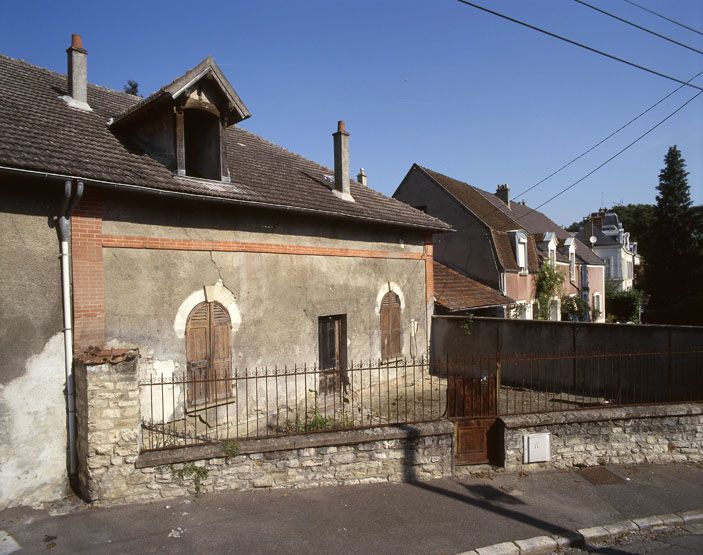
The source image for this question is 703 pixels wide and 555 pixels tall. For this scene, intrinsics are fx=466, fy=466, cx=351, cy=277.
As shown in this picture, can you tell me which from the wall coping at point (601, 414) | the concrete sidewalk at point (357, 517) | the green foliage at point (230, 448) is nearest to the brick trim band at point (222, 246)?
the green foliage at point (230, 448)

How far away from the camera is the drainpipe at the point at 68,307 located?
6.82 m

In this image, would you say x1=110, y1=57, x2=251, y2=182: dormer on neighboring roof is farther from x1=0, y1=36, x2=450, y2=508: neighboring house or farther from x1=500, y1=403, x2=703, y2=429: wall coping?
x1=500, y1=403, x2=703, y2=429: wall coping

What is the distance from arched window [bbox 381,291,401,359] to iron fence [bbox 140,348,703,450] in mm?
698

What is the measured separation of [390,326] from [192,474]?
24.7ft

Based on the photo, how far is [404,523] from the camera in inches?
248

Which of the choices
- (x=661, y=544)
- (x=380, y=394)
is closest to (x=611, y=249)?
(x=380, y=394)

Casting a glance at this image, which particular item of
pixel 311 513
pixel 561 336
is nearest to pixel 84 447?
pixel 311 513

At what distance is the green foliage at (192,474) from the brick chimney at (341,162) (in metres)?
7.88

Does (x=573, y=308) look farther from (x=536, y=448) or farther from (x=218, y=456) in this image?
(x=218, y=456)

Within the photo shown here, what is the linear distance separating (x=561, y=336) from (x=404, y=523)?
850 cm

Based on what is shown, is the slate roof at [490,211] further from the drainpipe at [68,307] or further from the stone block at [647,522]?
the drainpipe at [68,307]

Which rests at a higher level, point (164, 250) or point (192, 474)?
point (164, 250)

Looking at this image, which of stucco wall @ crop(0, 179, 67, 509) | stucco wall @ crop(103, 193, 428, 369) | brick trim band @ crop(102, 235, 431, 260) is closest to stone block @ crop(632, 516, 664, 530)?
stucco wall @ crop(103, 193, 428, 369)

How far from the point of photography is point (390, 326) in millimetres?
13242
